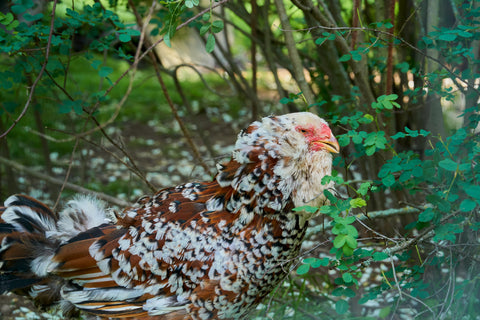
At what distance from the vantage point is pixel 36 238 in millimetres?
3041

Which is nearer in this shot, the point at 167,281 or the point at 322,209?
the point at 322,209

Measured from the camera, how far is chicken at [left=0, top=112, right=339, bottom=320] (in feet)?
8.57

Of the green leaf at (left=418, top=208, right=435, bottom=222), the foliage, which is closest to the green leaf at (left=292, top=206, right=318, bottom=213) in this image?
the foliage

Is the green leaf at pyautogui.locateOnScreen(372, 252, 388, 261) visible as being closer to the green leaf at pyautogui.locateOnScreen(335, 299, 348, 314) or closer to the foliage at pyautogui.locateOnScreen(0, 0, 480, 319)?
the foliage at pyautogui.locateOnScreen(0, 0, 480, 319)

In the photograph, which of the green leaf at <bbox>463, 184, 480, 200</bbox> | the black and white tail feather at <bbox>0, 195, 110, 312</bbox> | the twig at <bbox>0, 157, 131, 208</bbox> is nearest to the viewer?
the green leaf at <bbox>463, 184, 480, 200</bbox>

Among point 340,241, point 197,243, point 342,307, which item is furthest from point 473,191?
point 197,243

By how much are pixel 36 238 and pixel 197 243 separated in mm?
1024

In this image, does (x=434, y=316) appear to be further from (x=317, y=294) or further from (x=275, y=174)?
(x=317, y=294)

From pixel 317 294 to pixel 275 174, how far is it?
169 cm

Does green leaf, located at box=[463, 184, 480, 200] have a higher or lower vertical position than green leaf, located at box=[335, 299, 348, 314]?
higher

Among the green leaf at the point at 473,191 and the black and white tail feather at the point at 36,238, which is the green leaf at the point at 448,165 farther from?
the black and white tail feather at the point at 36,238

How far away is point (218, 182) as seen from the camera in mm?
2863

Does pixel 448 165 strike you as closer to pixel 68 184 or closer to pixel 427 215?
→ pixel 427 215

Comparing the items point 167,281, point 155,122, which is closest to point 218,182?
point 167,281
